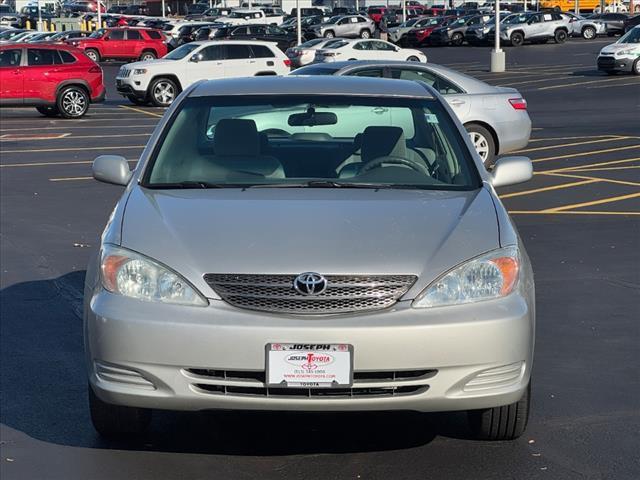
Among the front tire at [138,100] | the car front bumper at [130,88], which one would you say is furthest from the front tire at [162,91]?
the front tire at [138,100]

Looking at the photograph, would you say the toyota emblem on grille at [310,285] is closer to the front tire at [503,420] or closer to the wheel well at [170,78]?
the front tire at [503,420]

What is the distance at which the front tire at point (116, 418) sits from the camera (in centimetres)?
541

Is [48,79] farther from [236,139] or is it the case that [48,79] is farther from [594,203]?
[236,139]

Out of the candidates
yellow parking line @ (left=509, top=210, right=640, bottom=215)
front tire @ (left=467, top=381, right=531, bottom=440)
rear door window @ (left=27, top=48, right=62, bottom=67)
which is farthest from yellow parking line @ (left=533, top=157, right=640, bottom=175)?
rear door window @ (left=27, top=48, right=62, bottom=67)

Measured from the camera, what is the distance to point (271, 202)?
5.59 meters

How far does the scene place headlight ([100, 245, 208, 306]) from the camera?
4.94m

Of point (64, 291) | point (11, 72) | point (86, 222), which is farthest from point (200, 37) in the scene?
point (64, 291)

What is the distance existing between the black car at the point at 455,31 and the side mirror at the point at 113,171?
57.8 metres

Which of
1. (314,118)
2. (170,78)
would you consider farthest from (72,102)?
(314,118)

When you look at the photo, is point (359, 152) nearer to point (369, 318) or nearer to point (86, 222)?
point (369, 318)

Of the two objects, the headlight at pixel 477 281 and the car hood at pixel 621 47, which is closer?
the headlight at pixel 477 281

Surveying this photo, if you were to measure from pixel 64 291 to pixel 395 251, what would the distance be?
469 centimetres

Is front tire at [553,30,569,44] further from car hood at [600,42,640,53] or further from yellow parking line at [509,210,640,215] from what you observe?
yellow parking line at [509,210,640,215]

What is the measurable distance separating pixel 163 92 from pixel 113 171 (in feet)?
86.3
